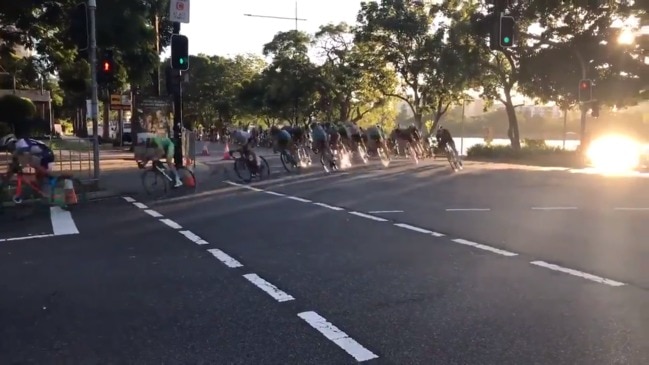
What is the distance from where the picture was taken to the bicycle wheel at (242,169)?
804 inches

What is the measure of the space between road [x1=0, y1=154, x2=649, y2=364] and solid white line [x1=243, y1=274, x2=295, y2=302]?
0.07 feet

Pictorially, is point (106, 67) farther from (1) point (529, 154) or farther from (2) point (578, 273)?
(1) point (529, 154)

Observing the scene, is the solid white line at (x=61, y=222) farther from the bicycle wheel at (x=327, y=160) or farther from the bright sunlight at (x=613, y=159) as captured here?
the bright sunlight at (x=613, y=159)

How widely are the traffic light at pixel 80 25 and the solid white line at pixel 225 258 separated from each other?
29.4ft

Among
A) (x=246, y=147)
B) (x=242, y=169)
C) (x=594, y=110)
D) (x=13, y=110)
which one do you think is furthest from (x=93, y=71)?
(x=13, y=110)

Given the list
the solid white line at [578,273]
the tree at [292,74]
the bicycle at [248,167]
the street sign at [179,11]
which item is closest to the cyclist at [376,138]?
the bicycle at [248,167]

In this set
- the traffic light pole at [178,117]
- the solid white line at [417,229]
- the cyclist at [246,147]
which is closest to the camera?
the solid white line at [417,229]

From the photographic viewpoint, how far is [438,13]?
39.5 m

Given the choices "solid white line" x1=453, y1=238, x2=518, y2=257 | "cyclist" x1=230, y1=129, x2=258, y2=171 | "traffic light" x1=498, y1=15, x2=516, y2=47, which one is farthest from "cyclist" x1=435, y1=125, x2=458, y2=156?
"solid white line" x1=453, y1=238, x2=518, y2=257

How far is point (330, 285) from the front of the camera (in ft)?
23.1

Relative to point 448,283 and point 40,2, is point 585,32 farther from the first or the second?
point 448,283

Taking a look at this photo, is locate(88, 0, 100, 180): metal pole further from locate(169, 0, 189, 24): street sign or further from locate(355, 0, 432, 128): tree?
locate(355, 0, 432, 128): tree

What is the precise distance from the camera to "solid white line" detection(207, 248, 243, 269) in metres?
8.12

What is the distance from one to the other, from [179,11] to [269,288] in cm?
1506
